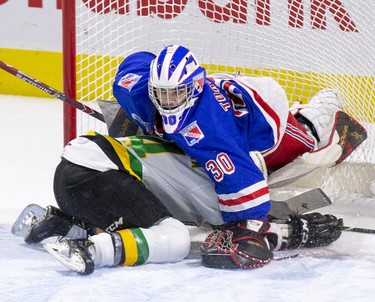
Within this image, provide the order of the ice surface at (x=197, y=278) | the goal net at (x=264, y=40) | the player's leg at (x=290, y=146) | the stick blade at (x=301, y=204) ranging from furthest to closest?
the goal net at (x=264, y=40), the player's leg at (x=290, y=146), the stick blade at (x=301, y=204), the ice surface at (x=197, y=278)

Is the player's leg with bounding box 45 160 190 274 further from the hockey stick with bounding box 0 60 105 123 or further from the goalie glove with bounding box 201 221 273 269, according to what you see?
the hockey stick with bounding box 0 60 105 123

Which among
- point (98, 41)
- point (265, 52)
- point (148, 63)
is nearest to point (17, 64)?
point (98, 41)

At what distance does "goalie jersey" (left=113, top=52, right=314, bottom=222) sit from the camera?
9.84ft

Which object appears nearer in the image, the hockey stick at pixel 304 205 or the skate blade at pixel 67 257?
the skate blade at pixel 67 257

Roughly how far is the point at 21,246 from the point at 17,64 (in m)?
2.84

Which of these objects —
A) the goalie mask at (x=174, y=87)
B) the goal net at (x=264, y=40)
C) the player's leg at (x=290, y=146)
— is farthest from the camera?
the goal net at (x=264, y=40)

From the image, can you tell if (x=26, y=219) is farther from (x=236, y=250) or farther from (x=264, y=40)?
(x=264, y=40)

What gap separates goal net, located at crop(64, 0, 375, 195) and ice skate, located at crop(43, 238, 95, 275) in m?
1.12

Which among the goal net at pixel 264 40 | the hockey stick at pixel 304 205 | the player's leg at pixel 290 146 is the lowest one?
the hockey stick at pixel 304 205

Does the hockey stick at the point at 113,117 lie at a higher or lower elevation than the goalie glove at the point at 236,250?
higher

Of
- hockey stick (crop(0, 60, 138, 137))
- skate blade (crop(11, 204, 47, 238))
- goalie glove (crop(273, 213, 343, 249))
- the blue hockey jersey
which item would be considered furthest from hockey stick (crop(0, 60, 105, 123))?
goalie glove (crop(273, 213, 343, 249))

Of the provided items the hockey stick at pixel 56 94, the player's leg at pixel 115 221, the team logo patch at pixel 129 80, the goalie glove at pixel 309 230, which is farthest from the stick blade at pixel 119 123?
the goalie glove at pixel 309 230

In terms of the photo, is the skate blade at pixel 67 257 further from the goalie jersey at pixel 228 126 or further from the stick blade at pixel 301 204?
the stick blade at pixel 301 204

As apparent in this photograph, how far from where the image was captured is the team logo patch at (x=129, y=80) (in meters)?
3.25
